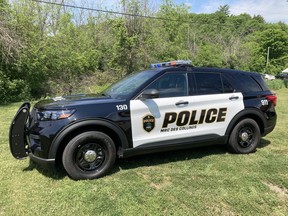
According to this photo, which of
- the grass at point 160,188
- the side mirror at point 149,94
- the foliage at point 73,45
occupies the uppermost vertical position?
the foliage at point 73,45

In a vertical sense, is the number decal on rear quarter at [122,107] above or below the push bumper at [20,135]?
above

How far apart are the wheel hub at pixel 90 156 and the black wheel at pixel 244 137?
102 inches

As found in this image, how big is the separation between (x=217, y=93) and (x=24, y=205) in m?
3.50

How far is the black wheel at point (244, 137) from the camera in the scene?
518cm

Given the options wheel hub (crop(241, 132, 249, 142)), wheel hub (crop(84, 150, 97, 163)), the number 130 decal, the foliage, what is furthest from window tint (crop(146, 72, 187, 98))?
the foliage

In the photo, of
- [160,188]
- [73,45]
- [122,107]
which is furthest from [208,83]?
[73,45]

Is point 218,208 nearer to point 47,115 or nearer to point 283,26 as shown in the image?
point 47,115

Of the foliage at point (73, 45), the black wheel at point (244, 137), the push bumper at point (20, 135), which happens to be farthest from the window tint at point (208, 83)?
the foliage at point (73, 45)

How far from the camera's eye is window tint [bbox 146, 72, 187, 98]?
4.50m

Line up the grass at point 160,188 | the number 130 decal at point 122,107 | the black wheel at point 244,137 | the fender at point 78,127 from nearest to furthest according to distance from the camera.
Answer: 1. the grass at point 160,188
2. the fender at point 78,127
3. the number 130 decal at point 122,107
4. the black wheel at point 244,137

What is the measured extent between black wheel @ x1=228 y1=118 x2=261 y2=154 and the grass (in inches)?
6.8

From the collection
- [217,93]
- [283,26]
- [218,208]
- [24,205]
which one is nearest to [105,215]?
[24,205]

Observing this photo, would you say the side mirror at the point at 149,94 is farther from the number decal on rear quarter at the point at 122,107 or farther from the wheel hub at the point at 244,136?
the wheel hub at the point at 244,136

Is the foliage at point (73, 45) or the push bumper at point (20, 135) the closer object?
the push bumper at point (20, 135)
